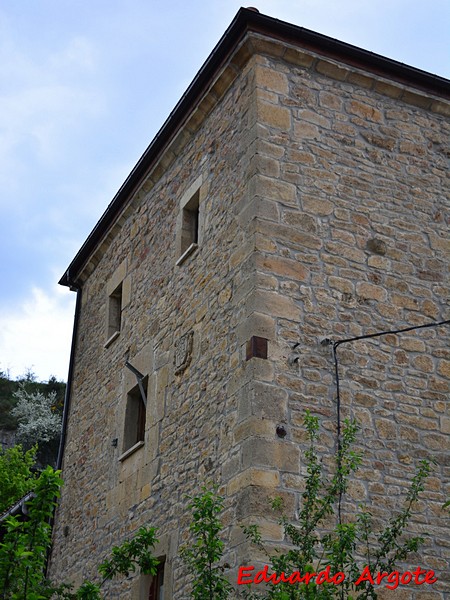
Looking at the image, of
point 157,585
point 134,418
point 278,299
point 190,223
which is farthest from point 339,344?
point 134,418

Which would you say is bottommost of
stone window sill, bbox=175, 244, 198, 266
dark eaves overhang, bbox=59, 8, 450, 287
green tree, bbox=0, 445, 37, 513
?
green tree, bbox=0, 445, 37, 513

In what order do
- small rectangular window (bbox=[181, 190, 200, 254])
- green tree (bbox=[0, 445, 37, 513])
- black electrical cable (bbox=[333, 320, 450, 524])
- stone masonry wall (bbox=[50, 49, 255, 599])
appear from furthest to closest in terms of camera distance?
green tree (bbox=[0, 445, 37, 513]) → small rectangular window (bbox=[181, 190, 200, 254]) → stone masonry wall (bbox=[50, 49, 255, 599]) → black electrical cable (bbox=[333, 320, 450, 524])

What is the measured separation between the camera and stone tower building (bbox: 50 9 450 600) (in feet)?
26.2

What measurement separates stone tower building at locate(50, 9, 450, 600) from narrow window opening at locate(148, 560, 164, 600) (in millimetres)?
123

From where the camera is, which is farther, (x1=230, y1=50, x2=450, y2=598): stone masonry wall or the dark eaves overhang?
the dark eaves overhang

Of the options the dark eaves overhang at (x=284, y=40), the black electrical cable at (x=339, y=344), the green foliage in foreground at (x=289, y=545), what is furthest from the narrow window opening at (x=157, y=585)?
the dark eaves overhang at (x=284, y=40)

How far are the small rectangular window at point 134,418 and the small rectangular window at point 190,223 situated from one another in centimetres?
180

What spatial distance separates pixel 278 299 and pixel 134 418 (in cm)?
326

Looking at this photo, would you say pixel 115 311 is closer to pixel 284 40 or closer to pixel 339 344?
pixel 284 40

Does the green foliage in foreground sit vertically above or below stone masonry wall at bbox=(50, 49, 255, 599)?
below

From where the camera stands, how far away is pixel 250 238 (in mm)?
8492

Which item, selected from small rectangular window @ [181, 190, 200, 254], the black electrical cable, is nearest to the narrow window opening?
the black electrical cable

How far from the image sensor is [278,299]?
826 centimetres

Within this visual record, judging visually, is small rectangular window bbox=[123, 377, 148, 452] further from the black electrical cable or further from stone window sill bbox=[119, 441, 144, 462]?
the black electrical cable
